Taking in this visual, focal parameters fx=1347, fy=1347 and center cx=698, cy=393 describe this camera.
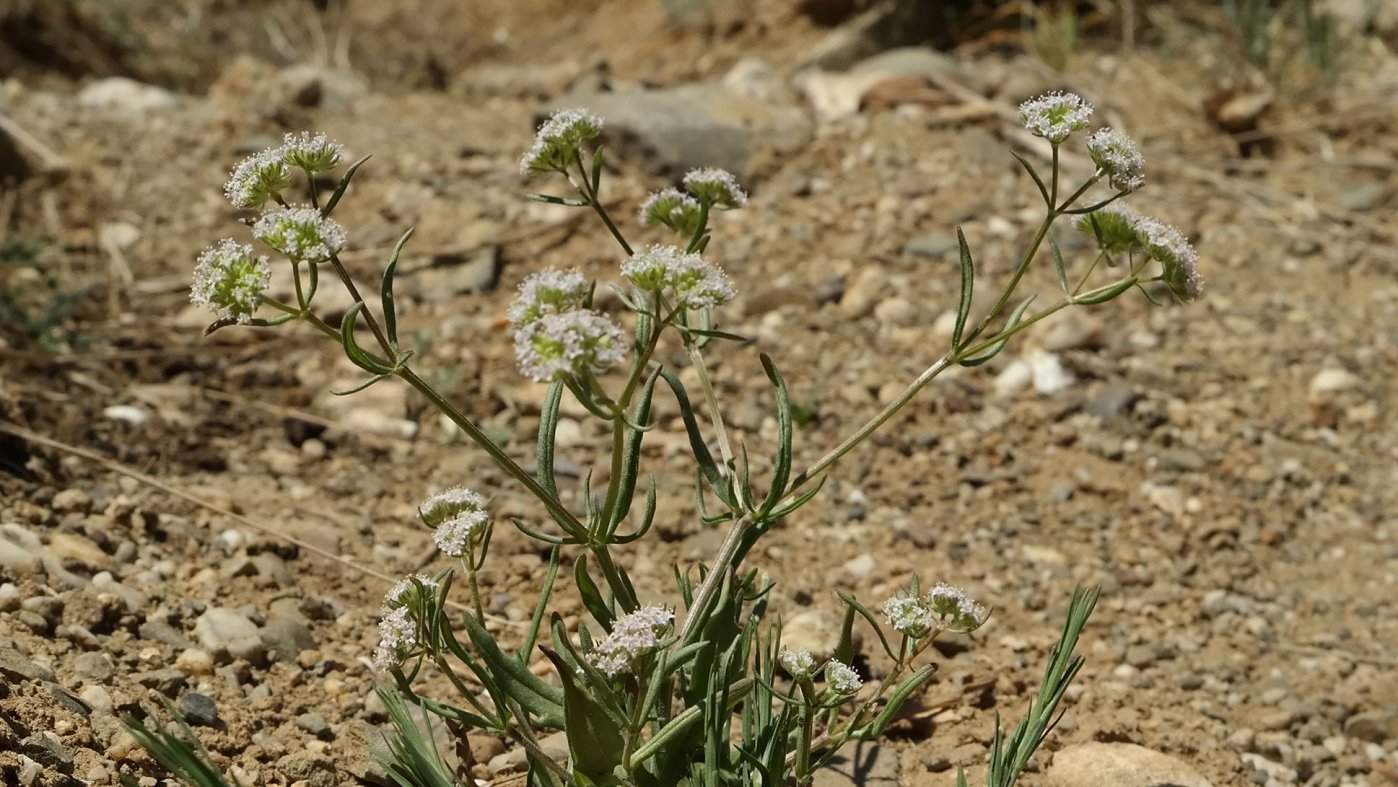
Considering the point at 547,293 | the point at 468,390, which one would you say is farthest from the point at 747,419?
the point at 547,293

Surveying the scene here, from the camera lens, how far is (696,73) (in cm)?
773

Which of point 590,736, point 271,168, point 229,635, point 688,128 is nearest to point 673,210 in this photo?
point 271,168

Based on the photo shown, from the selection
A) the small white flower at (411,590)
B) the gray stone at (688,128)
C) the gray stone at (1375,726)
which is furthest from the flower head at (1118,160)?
the gray stone at (688,128)

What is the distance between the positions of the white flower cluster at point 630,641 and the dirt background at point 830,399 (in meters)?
0.94

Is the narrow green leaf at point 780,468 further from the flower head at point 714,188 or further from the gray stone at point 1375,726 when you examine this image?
the gray stone at point 1375,726

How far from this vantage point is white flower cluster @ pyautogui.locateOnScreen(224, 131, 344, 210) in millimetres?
2168

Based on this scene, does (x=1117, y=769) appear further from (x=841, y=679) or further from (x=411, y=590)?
(x=411, y=590)

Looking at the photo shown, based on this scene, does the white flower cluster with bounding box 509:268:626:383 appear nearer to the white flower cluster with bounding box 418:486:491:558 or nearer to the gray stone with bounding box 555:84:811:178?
the white flower cluster with bounding box 418:486:491:558

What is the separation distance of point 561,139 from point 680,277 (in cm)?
49

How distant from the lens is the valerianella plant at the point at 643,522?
1.99 meters

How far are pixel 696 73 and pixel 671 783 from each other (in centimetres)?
596

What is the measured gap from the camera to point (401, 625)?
6.99 ft

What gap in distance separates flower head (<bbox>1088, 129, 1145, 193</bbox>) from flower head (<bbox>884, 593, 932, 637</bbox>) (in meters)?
0.79

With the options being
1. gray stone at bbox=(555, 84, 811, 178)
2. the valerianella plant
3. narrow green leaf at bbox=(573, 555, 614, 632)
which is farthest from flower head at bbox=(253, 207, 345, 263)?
gray stone at bbox=(555, 84, 811, 178)
